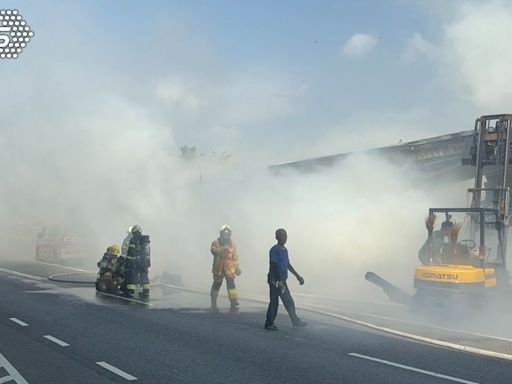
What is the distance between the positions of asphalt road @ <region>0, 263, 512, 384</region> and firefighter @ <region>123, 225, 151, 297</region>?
2052 mm

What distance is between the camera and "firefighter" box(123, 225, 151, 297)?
12961 millimetres

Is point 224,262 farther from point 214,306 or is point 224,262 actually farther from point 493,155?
point 493,155

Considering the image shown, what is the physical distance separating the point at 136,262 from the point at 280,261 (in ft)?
16.9

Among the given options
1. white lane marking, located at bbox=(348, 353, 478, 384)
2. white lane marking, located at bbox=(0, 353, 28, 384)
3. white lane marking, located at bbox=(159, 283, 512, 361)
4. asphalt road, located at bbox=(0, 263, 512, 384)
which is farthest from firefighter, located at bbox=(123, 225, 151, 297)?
white lane marking, located at bbox=(348, 353, 478, 384)

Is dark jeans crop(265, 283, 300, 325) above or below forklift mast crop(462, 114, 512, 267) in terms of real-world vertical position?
below

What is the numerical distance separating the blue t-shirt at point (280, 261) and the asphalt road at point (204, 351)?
887 millimetres

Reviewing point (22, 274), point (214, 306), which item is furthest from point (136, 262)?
point (22, 274)

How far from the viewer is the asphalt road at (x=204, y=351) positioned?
6055 millimetres

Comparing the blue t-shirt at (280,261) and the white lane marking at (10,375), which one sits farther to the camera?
the blue t-shirt at (280,261)

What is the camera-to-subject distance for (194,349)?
7.32 m

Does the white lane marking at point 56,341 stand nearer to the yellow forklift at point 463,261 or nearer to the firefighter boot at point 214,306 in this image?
the firefighter boot at point 214,306

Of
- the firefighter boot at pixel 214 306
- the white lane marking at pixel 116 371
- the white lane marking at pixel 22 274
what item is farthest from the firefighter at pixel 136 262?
the white lane marking at pixel 116 371

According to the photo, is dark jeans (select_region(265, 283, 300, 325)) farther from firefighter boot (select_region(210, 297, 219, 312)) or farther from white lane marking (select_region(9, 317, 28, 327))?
→ white lane marking (select_region(9, 317, 28, 327))

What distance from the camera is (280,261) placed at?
29.6ft
